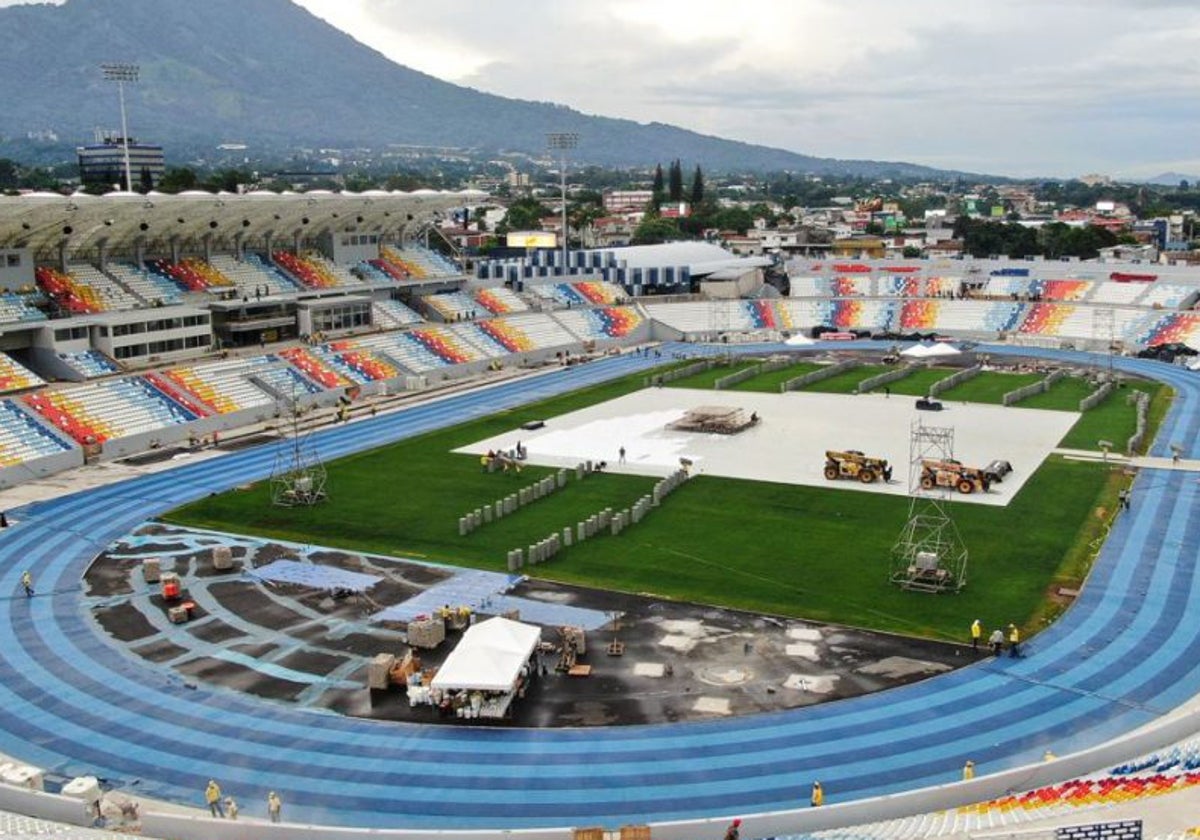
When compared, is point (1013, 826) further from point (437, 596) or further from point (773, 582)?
point (437, 596)

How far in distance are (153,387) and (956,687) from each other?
46.7 meters

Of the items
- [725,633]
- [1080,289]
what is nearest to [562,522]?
[725,633]

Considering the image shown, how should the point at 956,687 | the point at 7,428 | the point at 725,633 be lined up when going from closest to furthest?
the point at 956,687 → the point at 725,633 → the point at 7,428

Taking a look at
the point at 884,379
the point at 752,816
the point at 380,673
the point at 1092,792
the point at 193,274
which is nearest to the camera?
the point at 1092,792

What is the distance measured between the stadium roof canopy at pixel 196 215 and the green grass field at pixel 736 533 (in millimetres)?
22198

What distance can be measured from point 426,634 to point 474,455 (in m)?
22.8

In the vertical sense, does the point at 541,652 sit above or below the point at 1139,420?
below

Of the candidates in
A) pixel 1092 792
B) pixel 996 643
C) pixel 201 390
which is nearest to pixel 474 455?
pixel 201 390

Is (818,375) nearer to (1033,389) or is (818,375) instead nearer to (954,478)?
(1033,389)

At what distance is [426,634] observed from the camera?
96.6 ft

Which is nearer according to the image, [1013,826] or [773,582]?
[1013,826]

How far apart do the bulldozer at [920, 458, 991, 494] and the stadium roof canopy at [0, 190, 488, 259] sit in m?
44.3

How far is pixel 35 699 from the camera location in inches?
1067

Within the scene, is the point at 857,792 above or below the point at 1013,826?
below
